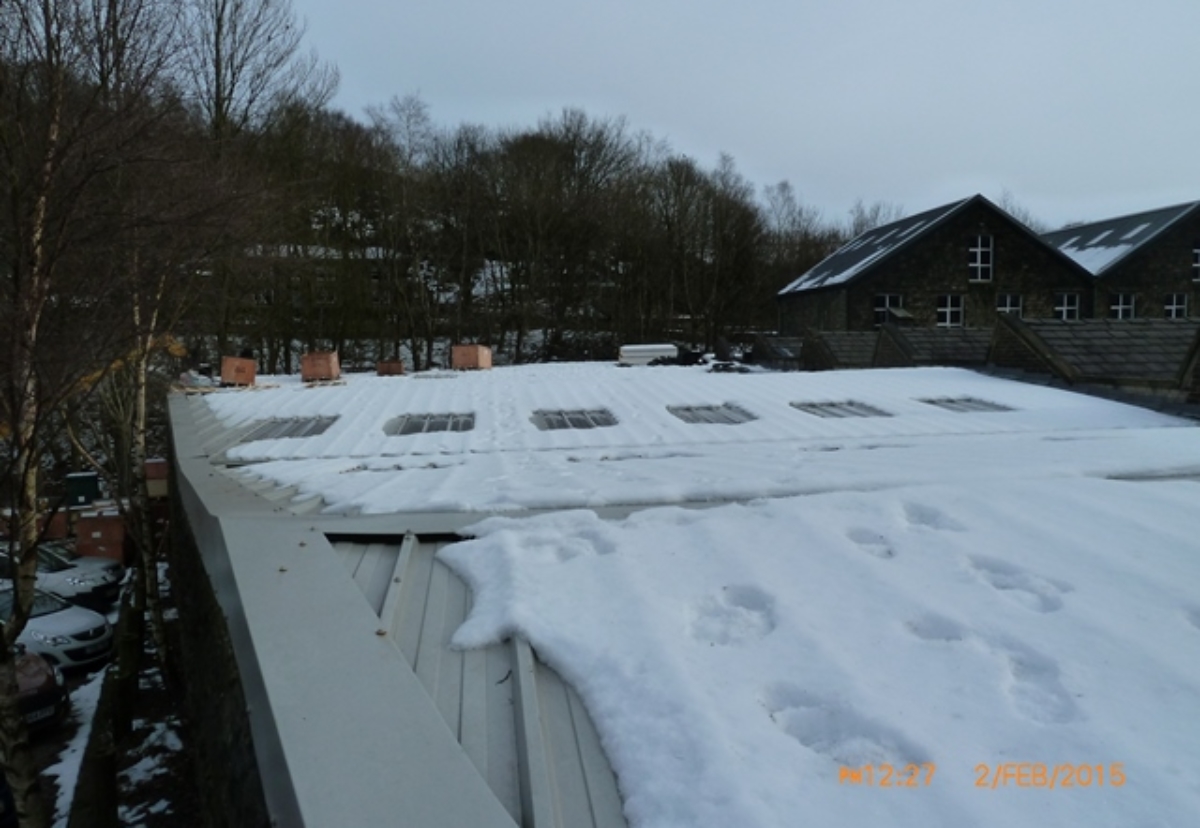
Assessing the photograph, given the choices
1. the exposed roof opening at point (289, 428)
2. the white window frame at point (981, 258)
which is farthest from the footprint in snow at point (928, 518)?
the white window frame at point (981, 258)

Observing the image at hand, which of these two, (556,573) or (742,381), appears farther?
(742,381)

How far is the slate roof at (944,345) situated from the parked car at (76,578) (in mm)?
16311

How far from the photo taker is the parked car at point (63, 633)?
11883 mm

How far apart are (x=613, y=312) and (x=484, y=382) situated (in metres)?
24.4

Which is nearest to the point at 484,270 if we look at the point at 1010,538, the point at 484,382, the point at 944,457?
the point at 484,382

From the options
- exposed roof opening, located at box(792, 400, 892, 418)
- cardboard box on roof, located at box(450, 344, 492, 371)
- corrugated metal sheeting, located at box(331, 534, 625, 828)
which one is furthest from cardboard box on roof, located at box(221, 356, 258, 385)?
corrugated metal sheeting, located at box(331, 534, 625, 828)

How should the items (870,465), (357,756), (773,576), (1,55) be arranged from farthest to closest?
(1,55)
(870,465)
(773,576)
(357,756)

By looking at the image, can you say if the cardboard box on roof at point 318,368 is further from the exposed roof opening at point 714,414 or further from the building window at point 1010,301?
the building window at point 1010,301

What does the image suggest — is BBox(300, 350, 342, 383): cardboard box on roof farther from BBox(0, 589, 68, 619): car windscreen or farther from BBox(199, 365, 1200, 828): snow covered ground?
BBox(199, 365, 1200, 828): snow covered ground

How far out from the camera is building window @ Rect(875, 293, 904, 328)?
32.9 meters

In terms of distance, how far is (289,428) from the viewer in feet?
33.6

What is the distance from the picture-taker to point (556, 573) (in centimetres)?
356

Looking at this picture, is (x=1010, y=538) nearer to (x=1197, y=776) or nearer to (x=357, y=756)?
(x=1197, y=776)
